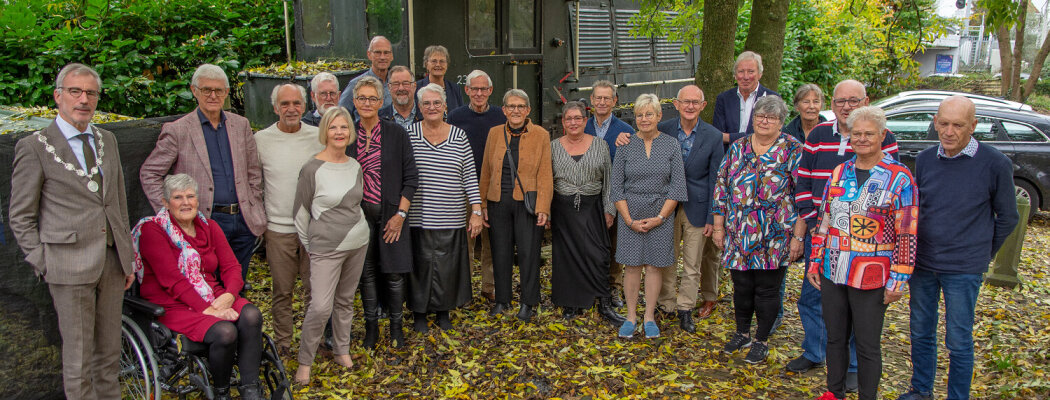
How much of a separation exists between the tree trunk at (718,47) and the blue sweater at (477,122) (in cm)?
269

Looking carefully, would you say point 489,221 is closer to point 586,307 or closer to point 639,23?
point 586,307

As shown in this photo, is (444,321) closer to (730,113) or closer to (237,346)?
(237,346)

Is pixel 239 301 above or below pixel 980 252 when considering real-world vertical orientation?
below

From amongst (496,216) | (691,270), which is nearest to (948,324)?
(691,270)

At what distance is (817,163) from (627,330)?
183 centimetres

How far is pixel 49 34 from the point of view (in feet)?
26.7

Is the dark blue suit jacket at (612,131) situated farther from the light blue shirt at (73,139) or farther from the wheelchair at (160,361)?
the light blue shirt at (73,139)

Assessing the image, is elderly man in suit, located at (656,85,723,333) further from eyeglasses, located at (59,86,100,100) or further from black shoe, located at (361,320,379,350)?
eyeglasses, located at (59,86,100,100)

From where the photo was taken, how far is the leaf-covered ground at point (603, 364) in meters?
4.61

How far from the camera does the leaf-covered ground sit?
15.1ft

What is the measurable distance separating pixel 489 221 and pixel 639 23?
17.5ft

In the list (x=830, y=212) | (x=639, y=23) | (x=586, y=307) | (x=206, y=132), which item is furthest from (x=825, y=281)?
(x=639, y=23)

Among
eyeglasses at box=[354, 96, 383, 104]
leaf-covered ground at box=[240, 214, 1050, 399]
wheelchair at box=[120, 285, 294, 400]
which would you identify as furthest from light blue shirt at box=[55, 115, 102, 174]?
→ leaf-covered ground at box=[240, 214, 1050, 399]

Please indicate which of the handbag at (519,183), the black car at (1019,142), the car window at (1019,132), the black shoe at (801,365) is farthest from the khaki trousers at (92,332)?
the car window at (1019,132)
